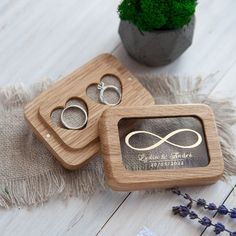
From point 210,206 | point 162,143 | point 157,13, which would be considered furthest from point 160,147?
point 157,13

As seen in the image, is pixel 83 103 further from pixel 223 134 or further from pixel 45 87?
pixel 223 134

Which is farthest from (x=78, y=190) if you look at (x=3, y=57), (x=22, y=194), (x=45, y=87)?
(x=3, y=57)

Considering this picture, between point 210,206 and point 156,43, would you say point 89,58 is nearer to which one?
point 156,43

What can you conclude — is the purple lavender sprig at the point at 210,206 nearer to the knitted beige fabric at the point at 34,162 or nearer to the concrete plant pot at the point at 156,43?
the knitted beige fabric at the point at 34,162

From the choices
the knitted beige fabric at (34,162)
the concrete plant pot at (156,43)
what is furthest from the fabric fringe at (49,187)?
the concrete plant pot at (156,43)

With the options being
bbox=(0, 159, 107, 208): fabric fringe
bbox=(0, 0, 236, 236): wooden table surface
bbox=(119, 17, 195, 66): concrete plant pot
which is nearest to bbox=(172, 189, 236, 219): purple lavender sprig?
bbox=(0, 0, 236, 236): wooden table surface

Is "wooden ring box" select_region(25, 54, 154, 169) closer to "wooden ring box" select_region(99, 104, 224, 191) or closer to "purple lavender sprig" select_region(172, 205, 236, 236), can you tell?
"wooden ring box" select_region(99, 104, 224, 191)
